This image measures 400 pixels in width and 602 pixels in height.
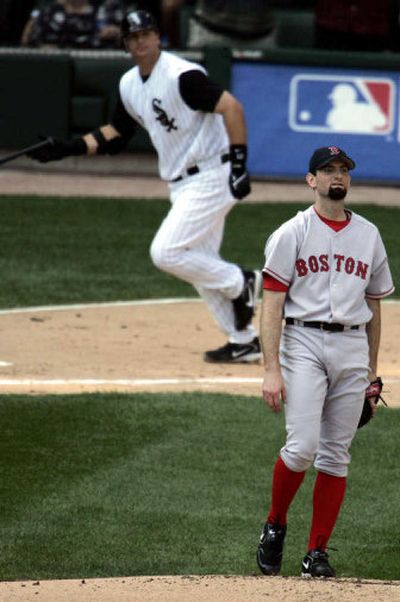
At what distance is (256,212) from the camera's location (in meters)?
16.2

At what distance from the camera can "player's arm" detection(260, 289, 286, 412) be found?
6.09 m

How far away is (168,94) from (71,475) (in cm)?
295

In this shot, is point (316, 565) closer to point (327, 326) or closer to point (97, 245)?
point (327, 326)

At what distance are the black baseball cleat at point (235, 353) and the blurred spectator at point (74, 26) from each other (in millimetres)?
8784

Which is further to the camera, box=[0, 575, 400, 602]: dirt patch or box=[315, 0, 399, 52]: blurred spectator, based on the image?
box=[315, 0, 399, 52]: blurred spectator

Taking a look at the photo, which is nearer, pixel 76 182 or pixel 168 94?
pixel 168 94

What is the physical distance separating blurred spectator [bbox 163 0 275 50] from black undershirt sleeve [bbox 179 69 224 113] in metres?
8.96

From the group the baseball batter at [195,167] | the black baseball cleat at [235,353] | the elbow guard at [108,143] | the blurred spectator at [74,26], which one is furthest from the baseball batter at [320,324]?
the blurred spectator at [74,26]

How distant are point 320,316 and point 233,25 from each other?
43.2 feet

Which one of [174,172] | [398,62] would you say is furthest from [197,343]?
[398,62]

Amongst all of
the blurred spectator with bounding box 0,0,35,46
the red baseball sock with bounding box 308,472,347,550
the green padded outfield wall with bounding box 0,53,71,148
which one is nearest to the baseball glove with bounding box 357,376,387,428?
the red baseball sock with bounding box 308,472,347,550

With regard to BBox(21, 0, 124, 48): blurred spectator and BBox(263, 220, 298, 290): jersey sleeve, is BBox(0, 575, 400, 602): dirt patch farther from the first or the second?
BBox(21, 0, 124, 48): blurred spectator

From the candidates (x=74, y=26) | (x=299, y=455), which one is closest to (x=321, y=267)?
(x=299, y=455)

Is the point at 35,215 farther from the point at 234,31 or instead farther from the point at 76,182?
the point at 234,31
